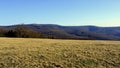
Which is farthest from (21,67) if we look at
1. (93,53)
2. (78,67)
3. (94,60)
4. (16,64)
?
(93,53)

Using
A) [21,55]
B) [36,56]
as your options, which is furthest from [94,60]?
[21,55]

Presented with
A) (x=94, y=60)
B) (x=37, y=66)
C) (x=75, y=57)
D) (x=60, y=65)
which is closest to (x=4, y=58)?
(x=37, y=66)

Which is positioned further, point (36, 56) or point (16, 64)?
point (36, 56)

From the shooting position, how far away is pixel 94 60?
19.9 metres

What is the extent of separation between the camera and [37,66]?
1741 centimetres

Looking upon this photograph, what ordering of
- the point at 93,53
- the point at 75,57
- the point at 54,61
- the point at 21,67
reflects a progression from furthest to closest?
the point at 93,53 → the point at 75,57 → the point at 54,61 → the point at 21,67

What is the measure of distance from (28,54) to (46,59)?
213 cm

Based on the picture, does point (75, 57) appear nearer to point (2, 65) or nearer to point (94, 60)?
point (94, 60)

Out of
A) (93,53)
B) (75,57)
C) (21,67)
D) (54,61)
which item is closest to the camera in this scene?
(21,67)

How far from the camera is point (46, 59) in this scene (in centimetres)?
1936

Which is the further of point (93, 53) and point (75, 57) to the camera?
point (93, 53)

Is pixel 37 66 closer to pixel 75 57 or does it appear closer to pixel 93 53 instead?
pixel 75 57

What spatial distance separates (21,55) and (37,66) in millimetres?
3209

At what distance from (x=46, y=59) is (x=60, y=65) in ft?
6.17
